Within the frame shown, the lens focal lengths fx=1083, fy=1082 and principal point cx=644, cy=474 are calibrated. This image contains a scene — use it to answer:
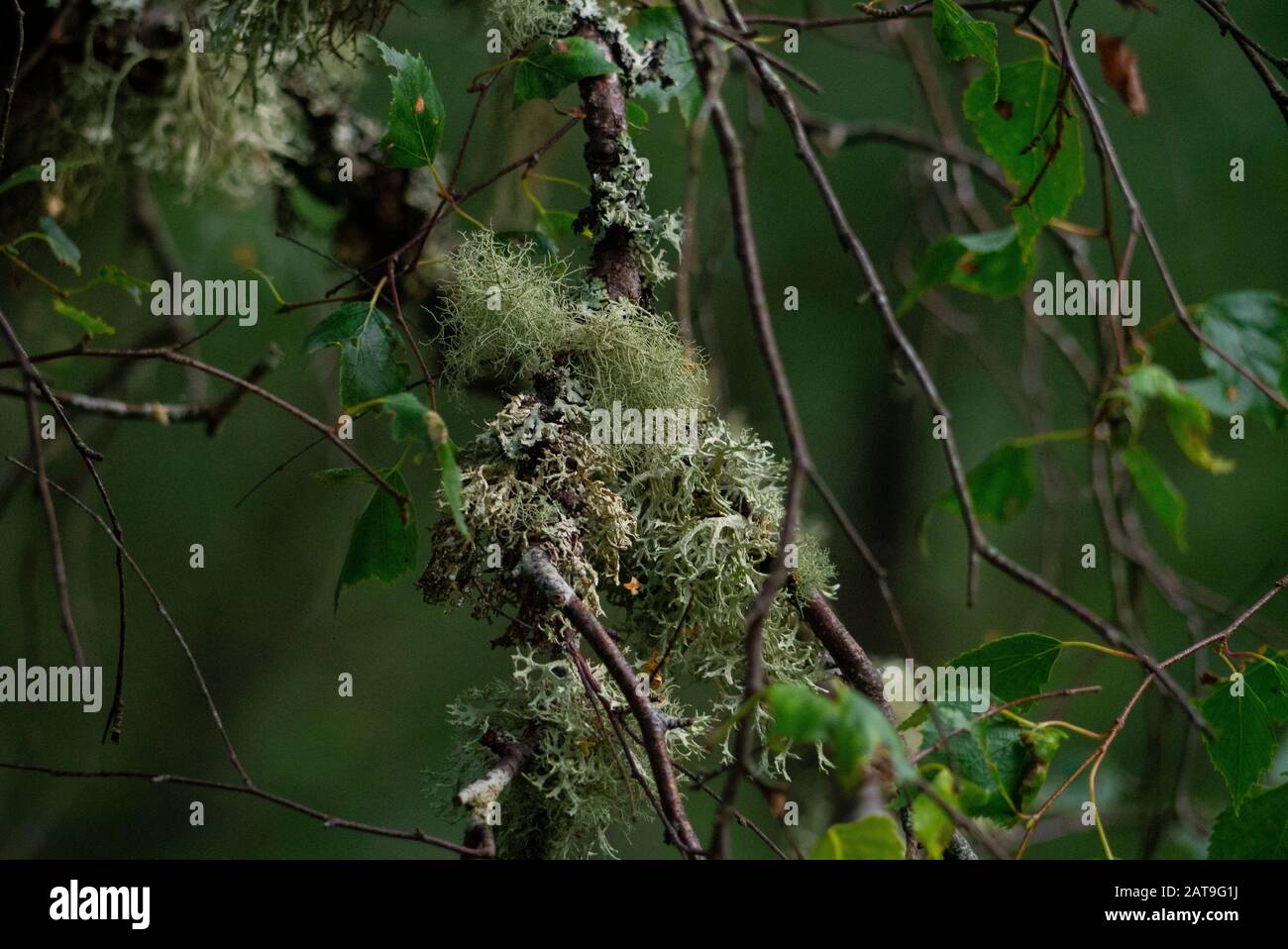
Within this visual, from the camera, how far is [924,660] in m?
2.96

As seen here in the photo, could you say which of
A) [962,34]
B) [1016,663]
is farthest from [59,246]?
[1016,663]

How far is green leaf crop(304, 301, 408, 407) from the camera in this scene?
0.82 m

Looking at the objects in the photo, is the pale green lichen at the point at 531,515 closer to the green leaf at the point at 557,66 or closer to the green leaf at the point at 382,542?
the green leaf at the point at 382,542

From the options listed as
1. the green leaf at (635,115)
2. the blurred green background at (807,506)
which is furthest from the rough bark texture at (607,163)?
the blurred green background at (807,506)

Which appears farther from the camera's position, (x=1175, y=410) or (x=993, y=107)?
(x=993, y=107)

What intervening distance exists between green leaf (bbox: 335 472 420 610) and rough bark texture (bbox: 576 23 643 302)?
258 mm

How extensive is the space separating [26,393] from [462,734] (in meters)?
0.40

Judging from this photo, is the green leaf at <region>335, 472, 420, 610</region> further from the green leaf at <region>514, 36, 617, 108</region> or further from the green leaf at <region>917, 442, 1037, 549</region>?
the green leaf at <region>917, 442, 1037, 549</region>

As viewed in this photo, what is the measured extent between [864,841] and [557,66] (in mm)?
623

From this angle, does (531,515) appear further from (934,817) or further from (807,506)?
(807,506)

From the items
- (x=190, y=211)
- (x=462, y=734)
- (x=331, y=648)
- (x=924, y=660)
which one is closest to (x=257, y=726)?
(x=331, y=648)

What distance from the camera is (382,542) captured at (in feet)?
2.67

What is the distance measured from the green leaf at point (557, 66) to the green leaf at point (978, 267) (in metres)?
0.34

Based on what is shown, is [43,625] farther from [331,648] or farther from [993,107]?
[993,107]
